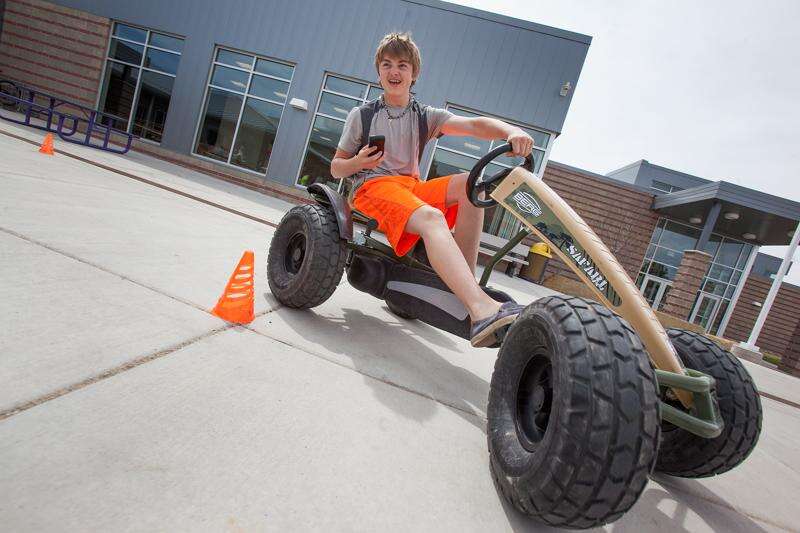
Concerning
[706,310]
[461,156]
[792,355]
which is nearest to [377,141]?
[461,156]

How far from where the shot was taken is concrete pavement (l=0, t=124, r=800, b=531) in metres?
0.79

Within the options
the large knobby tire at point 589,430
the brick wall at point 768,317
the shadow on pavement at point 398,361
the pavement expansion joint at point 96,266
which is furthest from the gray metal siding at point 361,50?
the brick wall at point 768,317

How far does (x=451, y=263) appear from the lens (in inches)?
67.1

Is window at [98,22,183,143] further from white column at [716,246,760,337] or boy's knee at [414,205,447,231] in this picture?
white column at [716,246,760,337]

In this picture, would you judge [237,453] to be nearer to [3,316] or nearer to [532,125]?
[3,316]

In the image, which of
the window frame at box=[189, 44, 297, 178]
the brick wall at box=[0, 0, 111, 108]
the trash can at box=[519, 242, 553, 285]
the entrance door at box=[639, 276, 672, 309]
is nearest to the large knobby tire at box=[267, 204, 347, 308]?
the trash can at box=[519, 242, 553, 285]

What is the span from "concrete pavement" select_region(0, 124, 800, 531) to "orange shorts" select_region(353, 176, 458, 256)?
1.95ft

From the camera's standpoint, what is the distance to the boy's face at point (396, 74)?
2.15 meters

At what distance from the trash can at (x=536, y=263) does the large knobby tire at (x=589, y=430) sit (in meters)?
9.80

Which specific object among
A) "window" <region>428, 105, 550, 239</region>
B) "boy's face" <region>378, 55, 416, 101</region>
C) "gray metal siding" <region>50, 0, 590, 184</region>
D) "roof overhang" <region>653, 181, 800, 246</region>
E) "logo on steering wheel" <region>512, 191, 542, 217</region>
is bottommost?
"logo on steering wheel" <region>512, 191, 542, 217</region>

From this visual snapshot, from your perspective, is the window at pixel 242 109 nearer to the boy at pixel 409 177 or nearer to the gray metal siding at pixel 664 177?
the boy at pixel 409 177

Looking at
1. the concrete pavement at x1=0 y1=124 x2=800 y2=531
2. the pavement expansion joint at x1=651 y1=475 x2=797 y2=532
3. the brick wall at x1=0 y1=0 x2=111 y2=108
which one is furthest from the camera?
the brick wall at x1=0 y1=0 x2=111 y2=108

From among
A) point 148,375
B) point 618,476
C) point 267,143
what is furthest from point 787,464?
point 267,143

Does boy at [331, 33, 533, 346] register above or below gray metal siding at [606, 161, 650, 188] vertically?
below
